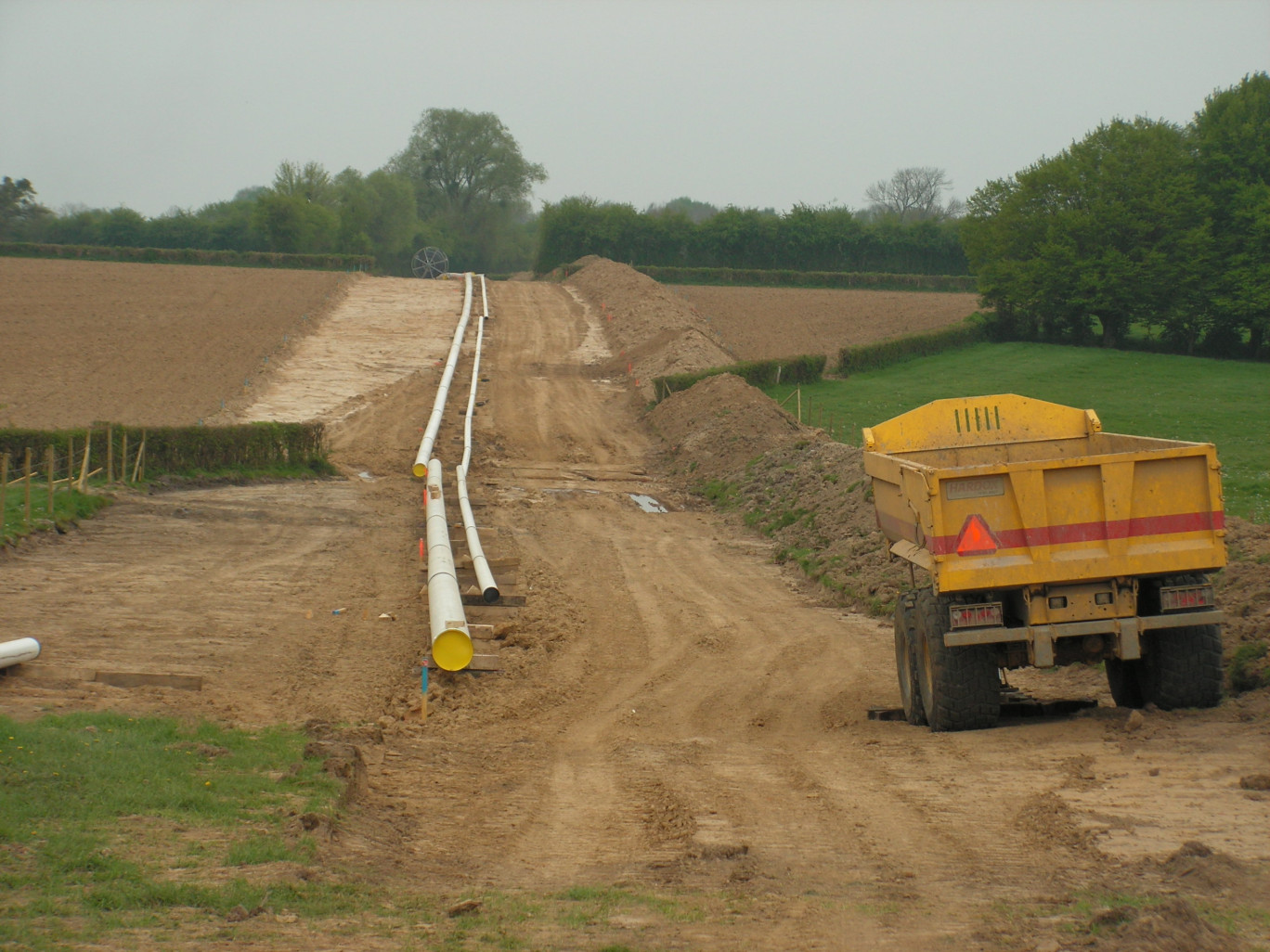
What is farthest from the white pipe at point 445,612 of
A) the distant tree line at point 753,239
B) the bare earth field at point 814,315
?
the distant tree line at point 753,239

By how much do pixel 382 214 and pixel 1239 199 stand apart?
221ft

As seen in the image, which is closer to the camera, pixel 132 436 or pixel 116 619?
pixel 116 619

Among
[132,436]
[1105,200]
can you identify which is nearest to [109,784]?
[132,436]

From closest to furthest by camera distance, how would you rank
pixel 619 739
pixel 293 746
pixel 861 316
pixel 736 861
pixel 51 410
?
pixel 736 861 < pixel 293 746 < pixel 619 739 < pixel 51 410 < pixel 861 316

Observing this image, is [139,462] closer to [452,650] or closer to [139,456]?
[139,456]

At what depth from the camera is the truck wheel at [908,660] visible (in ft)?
30.2

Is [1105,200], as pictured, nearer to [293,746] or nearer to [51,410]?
[51,410]

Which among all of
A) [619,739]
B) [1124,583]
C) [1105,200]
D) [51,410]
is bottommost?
[619,739]

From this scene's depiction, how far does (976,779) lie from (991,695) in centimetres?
141

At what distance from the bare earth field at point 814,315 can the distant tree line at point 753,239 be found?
7.95 meters

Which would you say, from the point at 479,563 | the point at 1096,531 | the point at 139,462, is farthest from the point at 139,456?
the point at 1096,531

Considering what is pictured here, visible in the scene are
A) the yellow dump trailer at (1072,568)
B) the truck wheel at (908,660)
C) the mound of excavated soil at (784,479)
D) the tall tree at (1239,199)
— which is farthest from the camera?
the tall tree at (1239,199)

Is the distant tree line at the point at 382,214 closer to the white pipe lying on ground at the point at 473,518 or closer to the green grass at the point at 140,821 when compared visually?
the white pipe lying on ground at the point at 473,518

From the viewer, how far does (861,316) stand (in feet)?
203
